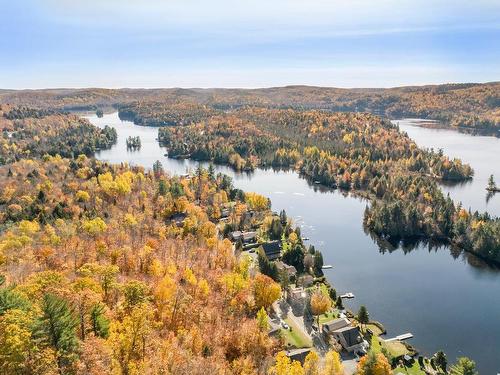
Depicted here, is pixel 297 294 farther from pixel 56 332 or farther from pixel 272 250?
pixel 56 332

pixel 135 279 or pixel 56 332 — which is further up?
pixel 56 332

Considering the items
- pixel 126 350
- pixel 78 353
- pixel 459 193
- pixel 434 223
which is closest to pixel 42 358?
pixel 78 353

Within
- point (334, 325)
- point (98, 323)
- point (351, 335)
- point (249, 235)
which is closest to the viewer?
point (98, 323)

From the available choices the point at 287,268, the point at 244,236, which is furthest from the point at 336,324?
the point at 244,236

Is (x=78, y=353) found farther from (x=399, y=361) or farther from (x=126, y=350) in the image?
(x=399, y=361)

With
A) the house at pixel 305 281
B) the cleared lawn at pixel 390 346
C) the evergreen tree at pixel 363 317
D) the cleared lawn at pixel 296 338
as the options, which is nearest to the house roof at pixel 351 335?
the cleared lawn at pixel 390 346

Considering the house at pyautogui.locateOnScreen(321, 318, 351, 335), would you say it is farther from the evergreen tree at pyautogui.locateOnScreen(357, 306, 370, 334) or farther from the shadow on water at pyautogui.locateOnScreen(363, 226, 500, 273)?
the shadow on water at pyautogui.locateOnScreen(363, 226, 500, 273)

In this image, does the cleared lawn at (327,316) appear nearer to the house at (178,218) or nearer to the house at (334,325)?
the house at (334,325)
